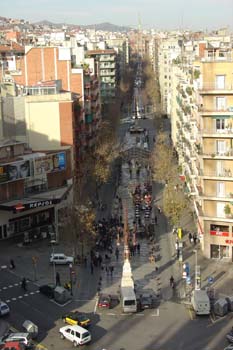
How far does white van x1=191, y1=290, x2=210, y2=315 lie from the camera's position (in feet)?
112

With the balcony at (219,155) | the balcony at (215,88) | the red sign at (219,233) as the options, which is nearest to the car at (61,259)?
the red sign at (219,233)

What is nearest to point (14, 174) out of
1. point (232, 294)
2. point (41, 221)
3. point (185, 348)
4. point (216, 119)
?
point (41, 221)

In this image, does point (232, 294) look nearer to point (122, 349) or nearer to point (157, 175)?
point (122, 349)

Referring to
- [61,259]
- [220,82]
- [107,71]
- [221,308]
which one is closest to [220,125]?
[220,82]

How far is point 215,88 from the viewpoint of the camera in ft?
137

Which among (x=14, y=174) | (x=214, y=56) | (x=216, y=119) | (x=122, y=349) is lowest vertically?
(x=122, y=349)

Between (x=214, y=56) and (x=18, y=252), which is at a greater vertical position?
(x=214, y=56)

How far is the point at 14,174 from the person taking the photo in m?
48.8

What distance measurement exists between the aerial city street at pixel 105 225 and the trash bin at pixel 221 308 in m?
0.12

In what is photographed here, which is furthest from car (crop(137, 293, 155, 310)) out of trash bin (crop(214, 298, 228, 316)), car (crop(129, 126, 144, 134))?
car (crop(129, 126, 144, 134))

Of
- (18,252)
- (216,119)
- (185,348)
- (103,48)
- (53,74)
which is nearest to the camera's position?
(185,348)

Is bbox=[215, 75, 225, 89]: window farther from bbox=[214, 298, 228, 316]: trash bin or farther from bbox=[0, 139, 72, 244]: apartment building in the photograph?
bbox=[0, 139, 72, 244]: apartment building

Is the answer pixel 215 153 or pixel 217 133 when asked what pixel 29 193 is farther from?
pixel 217 133

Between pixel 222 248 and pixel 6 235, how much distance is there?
16.6 m
